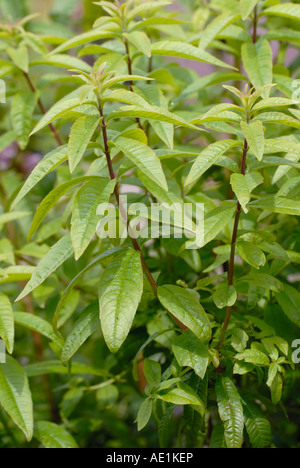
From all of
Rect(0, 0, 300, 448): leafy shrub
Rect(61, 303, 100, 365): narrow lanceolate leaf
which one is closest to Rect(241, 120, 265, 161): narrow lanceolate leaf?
Rect(0, 0, 300, 448): leafy shrub

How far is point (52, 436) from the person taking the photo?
93cm

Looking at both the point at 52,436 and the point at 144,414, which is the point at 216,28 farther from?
the point at 52,436

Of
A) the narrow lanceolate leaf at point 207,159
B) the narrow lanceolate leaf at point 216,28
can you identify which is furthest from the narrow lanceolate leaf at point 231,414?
the narrow lanceolate leaf at point 216,28

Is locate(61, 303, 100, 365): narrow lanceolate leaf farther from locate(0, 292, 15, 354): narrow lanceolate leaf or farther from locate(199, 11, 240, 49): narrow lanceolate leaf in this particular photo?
locate(199, 11, 240, 49): narrow lanceolate leaf

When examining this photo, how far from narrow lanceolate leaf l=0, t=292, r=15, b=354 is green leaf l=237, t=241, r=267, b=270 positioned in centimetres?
34

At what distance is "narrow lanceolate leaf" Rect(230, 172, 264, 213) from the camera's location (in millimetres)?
628

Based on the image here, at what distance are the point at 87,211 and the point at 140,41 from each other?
1.14ft

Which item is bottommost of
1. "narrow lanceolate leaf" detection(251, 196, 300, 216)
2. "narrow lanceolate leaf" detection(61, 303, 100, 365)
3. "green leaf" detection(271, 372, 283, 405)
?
"green leaf" detection(271, 372, 283, 405)

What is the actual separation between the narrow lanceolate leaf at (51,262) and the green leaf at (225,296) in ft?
0.71

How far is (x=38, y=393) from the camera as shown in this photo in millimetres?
1415

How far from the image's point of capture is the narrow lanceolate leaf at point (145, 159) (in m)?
0.63

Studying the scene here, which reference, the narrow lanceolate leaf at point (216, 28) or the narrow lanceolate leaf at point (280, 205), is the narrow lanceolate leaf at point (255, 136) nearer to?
the narrow lanceolate leaf at point (280, 205)

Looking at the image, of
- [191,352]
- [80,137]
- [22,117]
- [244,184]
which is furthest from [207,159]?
[22,117]

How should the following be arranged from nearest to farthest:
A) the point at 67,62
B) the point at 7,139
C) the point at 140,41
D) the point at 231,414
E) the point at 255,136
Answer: the point at 255,136
the point at 231,414
the point at 140,41
the point at 67,62
the point at 7,139
